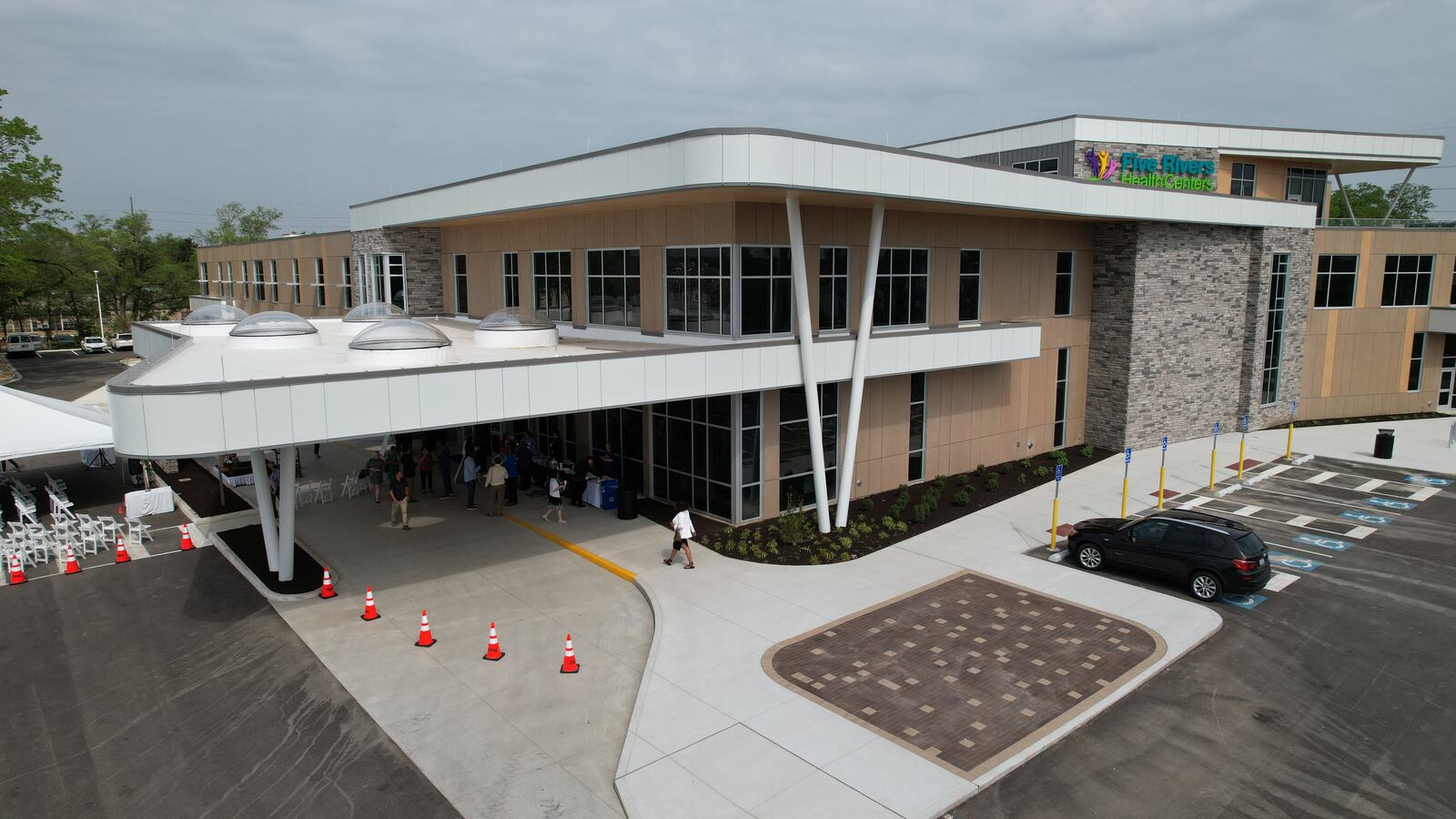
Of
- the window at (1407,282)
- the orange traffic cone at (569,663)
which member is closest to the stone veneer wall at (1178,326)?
the window at (1407,282)

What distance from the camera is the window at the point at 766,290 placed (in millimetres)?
18609

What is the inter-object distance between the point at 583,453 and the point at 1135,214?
57.3ft

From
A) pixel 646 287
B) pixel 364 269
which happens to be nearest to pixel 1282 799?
pixel 646 287

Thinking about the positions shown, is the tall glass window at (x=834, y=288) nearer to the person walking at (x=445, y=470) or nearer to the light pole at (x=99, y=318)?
the person walking at (x=445, y=470)

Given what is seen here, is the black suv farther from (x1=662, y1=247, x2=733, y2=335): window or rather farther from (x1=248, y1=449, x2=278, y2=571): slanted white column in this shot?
(x1=248, y1=449, x2=278, y2=571): slanted white column

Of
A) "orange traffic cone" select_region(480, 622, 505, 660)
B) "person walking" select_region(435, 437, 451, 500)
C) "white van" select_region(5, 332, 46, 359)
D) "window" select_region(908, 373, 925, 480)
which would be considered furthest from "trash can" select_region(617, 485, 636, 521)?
"white van" select_region(5, 332, 46, 359)

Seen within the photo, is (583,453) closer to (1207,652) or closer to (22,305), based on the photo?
(1207,652)

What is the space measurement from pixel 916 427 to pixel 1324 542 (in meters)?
9.35

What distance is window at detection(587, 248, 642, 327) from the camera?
21375 mm

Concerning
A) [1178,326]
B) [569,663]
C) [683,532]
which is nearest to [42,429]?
[683,532]

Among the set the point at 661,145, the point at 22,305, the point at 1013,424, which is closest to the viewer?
the point at 661,145

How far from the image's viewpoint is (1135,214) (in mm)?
24344

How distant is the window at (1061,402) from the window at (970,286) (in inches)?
173

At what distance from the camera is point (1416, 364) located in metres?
33.6
